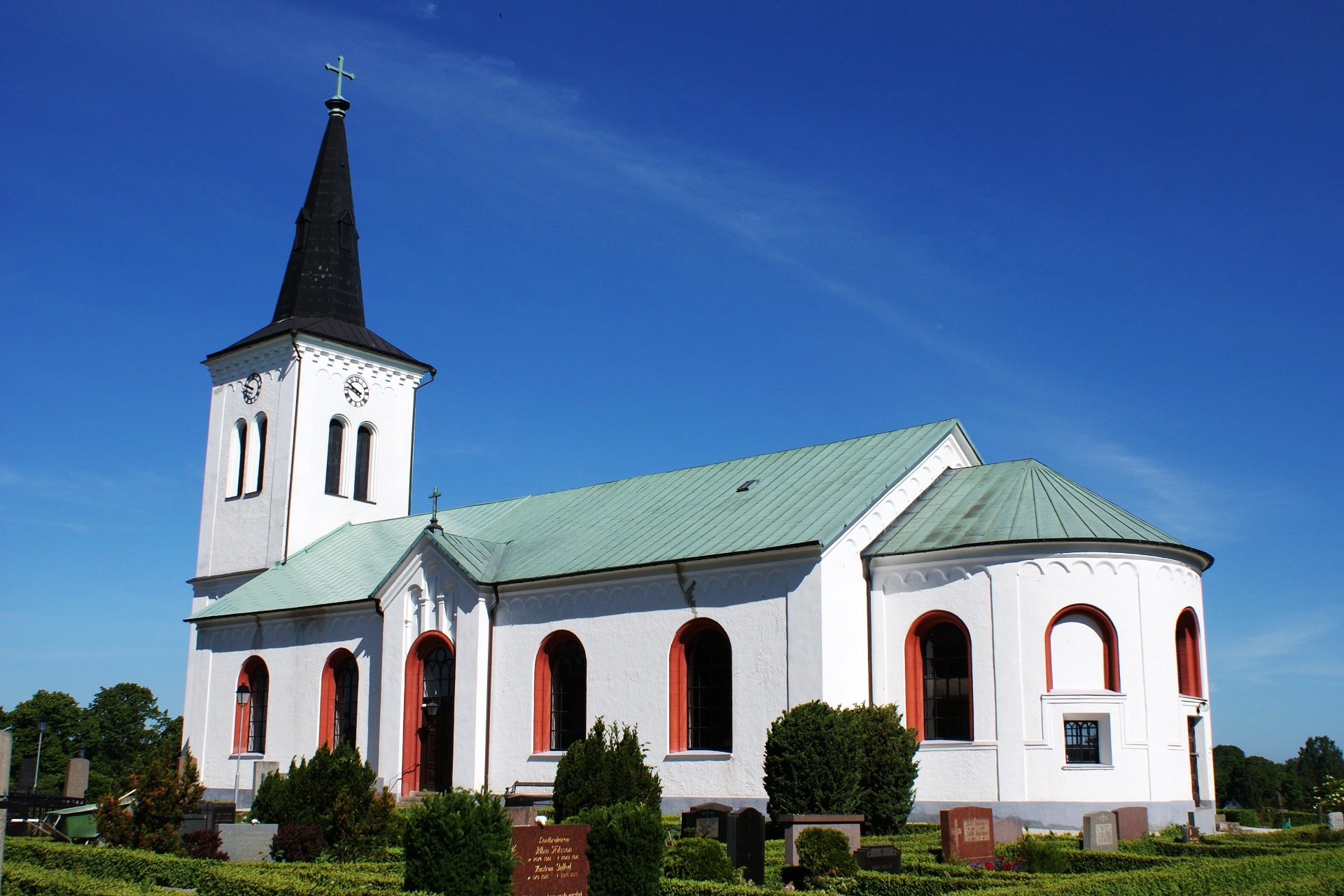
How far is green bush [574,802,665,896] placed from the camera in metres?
13.0

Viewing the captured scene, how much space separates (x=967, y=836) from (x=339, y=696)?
17366 mm

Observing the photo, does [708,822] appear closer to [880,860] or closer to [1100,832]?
[880,860]

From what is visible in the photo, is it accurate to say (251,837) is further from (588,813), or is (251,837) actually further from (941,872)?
(941,872)

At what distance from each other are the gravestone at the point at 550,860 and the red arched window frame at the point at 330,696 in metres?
16.6

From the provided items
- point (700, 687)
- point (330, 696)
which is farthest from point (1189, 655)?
point (330, 696)

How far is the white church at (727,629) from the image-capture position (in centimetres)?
2077

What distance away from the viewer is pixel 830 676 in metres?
21.2

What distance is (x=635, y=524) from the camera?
26.4m

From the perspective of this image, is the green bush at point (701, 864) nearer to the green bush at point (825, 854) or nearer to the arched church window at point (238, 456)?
the green bush at point (825, 854)

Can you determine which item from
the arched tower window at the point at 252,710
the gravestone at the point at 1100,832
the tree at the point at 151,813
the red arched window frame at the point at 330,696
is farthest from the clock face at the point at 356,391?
the gravestone at the point at 1100,832

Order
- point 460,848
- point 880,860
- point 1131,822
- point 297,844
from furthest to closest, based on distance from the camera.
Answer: point 1131,822 → point 297,844 → point 880,860 → point 460,848

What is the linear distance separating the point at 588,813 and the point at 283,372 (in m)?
23.7

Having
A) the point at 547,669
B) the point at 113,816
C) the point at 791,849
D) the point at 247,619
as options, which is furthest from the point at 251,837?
the point at 247,619

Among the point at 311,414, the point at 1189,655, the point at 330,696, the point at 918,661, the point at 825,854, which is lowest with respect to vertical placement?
the point at 825,854
